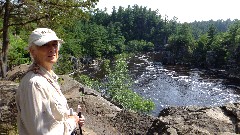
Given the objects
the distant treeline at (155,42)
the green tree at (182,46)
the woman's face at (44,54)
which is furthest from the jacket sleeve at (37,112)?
the green tree at (182,46)

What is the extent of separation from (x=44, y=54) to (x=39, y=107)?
22.8 inches

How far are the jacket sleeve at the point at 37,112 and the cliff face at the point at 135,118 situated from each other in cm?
430

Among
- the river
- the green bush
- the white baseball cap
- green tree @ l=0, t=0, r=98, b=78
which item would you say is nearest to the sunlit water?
the river

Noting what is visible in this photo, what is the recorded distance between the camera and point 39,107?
8.23 ft

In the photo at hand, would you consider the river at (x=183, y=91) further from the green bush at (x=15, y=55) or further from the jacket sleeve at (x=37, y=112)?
the jacket sleeve at (x=37, y=112)

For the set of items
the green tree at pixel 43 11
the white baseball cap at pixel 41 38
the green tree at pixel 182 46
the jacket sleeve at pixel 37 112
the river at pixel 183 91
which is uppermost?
the green tree at pixel 43 11

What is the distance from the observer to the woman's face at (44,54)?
2801 millimetres

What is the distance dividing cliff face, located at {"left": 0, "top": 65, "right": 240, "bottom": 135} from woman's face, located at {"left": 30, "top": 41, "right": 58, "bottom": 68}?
429cm

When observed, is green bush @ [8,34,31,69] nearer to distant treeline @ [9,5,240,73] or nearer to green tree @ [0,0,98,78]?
Answer: distant treeline @ [9,5,240,73]

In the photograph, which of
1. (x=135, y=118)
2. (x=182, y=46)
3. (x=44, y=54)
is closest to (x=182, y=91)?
(x=135, y=118)

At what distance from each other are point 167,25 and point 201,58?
70.9 m

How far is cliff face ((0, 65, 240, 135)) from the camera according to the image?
6.53 metres

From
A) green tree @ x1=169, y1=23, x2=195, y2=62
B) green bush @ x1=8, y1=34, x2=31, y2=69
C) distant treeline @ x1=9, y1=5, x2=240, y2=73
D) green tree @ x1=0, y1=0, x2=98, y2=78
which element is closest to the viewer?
green tree @ x1=0, y1=0, x2=98, y2=78

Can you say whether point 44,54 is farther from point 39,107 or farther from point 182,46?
point 182,46
